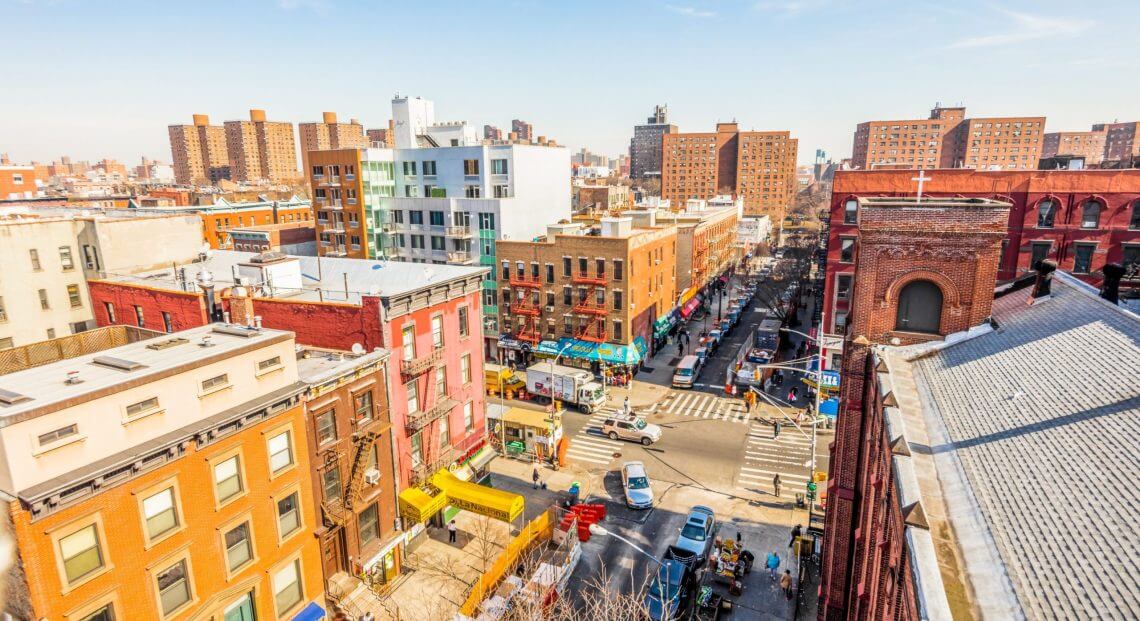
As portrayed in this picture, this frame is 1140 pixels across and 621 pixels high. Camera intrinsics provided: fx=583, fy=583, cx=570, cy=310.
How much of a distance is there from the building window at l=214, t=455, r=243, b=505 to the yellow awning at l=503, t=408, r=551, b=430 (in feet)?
62.6

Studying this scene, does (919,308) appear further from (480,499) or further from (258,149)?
(258,149)

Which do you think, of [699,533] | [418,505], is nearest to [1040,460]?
[699,533]

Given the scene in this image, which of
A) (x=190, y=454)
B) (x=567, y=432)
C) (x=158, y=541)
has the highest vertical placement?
(x=190, y=454)

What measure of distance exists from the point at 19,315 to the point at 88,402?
23.3 meters

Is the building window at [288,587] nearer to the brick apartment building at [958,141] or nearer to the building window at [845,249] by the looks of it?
the building window at [845,249]

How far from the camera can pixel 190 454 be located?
58.9 feet

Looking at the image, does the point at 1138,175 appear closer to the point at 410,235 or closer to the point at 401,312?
the point at 401,312

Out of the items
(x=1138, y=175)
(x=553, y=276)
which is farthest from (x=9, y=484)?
(x=1138, y=175)

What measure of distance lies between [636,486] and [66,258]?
34.6 meters

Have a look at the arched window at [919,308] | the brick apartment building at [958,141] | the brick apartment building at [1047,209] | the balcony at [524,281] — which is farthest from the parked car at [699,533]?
the brick apartment building at [958,141]

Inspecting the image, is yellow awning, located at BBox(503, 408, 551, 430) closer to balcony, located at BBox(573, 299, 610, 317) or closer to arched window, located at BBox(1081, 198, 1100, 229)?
balcony, located at BBox(573, 299, 610, 317)

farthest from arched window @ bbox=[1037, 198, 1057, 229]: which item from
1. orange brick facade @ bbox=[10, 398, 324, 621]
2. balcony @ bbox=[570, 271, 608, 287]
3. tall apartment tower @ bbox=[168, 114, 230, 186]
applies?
tall apartment tower @ bbox=[168, 114, 230, 186]

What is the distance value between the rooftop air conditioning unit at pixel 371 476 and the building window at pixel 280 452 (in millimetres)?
4014

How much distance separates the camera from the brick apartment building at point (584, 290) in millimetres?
49656
